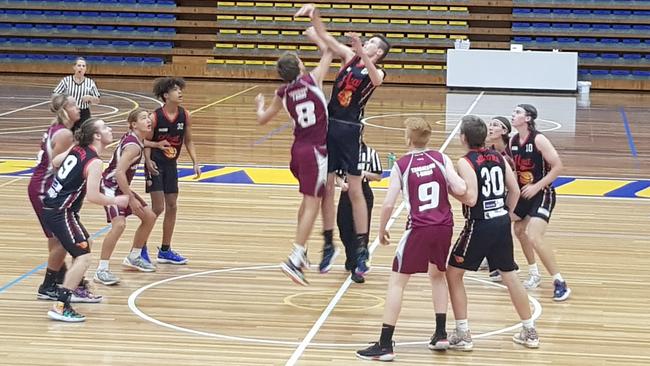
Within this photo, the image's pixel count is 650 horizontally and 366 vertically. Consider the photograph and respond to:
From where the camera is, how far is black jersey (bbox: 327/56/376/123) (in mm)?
Answer: 9781

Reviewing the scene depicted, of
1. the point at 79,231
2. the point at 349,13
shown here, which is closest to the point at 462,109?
the point at 349,13

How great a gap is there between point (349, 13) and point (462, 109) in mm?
6989

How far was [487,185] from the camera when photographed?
7.87 metres

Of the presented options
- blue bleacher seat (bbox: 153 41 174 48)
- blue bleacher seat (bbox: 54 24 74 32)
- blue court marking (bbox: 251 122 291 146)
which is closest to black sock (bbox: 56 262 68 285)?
blue court marking (bbox: 251 122 291 146)

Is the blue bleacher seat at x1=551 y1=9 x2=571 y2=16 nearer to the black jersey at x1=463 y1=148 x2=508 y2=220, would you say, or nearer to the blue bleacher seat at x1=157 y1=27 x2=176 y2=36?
the blue bleacher seat at x1=157 y1=27 x2=176 y2=36

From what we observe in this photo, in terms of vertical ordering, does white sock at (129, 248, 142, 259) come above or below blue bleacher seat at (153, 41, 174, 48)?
below

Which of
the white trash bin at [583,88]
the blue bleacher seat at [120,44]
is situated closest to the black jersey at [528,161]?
the white trash bin at [583,88]

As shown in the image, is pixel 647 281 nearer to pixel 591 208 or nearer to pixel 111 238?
pixel 591 208

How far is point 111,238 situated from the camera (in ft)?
32.0

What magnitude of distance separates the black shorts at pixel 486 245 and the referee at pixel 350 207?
85.3 inches

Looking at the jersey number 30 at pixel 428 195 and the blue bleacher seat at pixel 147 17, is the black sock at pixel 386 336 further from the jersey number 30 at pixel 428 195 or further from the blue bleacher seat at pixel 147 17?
the blue bleacher seat at pixel 147 17

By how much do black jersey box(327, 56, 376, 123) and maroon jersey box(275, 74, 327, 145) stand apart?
56 cm

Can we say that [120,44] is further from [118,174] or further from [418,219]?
[418,219]

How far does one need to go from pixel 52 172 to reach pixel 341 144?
2.48 m
